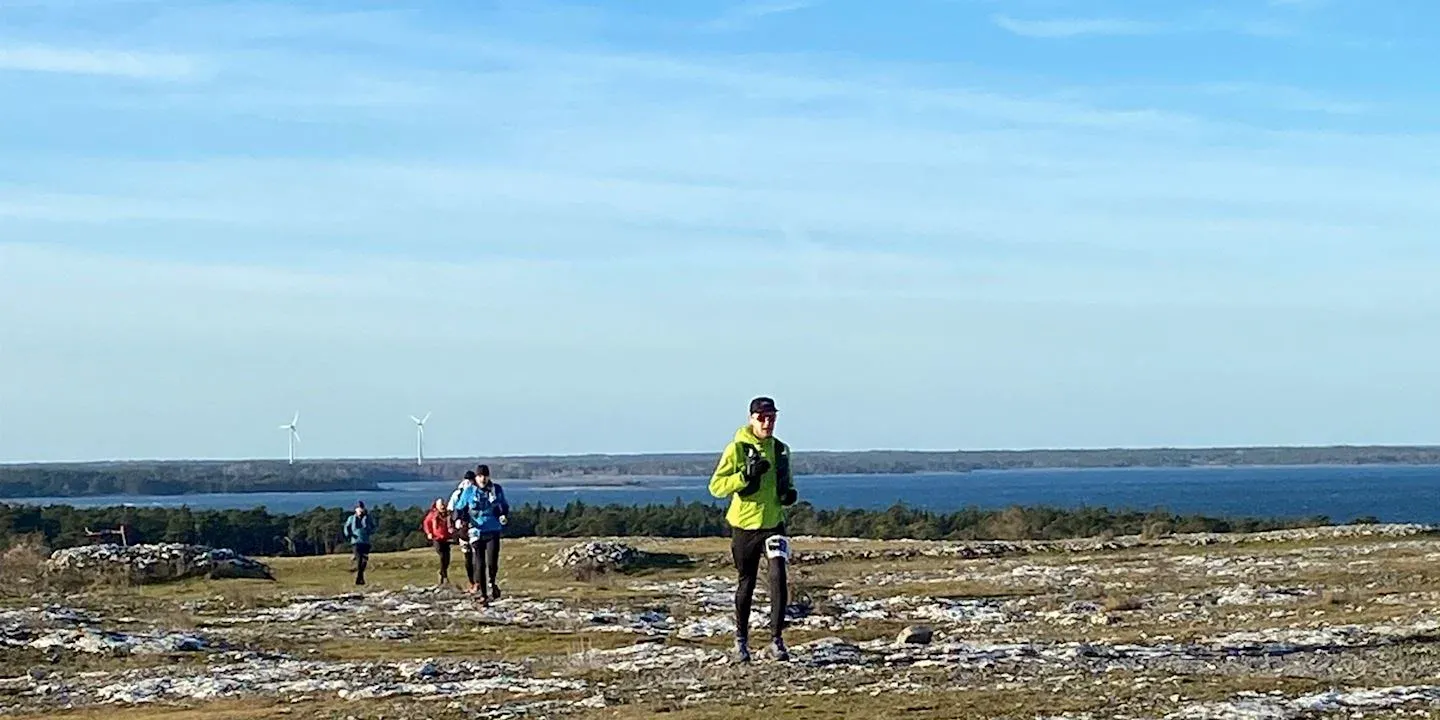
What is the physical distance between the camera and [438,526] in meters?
26.1

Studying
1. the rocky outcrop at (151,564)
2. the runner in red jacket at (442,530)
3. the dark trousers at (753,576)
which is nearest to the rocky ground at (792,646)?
the dark trousers at (753,576)

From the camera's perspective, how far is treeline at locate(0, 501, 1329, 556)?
162 ft

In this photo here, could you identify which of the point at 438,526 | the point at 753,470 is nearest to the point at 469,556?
the point at 438,526

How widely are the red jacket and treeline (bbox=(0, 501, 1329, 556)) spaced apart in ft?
75.4

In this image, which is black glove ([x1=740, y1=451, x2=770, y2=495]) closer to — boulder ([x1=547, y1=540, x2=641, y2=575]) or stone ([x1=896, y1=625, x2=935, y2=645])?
stone ([x1=896, y1=625, x2=935, y2=645])

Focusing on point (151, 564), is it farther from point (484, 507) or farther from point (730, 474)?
point (730, 474)

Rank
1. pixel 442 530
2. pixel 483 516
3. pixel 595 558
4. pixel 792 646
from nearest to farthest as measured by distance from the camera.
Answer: pixel 792 646, pixel 483 516, pixel 442 530, pixel 595 558

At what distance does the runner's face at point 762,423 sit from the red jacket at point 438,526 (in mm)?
11545

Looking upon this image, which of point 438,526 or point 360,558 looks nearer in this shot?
point 438,526

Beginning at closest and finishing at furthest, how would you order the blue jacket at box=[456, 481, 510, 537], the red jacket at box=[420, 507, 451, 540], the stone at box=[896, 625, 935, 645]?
the stone at box=[896, 625, 935, 645] → the blue jacket at box=[456, 481, 510, 537] → the red jacket at box=[420, 507, 451, 540]

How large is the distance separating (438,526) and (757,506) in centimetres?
1227

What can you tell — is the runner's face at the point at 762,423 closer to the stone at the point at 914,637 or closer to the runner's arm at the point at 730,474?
the runner's arm at the point at 730,474

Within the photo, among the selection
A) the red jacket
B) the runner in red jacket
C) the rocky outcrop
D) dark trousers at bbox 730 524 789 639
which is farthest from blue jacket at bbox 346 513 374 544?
dark trousers at bbox 730 524 789 639

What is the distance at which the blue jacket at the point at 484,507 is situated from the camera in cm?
2258
